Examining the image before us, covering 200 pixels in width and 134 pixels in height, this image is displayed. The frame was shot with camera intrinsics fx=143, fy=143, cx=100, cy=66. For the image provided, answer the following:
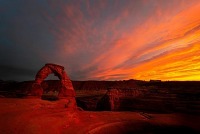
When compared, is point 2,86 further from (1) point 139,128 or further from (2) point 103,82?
(1) point 139,128

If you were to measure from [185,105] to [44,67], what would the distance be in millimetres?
22111

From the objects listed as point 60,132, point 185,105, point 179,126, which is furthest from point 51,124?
point 185,105

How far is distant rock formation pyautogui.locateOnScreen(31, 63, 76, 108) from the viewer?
21052 millimetres

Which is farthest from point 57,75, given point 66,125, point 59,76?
point 66,125

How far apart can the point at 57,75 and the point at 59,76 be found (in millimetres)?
393

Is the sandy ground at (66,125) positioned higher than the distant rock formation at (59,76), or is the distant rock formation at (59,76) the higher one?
the distant rock formation at (59,76)

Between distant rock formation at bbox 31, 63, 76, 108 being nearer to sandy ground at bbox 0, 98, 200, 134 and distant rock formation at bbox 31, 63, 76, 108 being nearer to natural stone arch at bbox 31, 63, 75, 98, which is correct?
natural stone arch at bbox 31, 63, 75, 98

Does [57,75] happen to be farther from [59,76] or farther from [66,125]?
[66,125]

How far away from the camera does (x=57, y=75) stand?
73.7 ft

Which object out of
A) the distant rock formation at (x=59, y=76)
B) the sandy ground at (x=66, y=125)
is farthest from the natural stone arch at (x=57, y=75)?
the sandy ground at (x=66, y=125)

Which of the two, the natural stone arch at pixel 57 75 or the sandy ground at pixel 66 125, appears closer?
the sandy ground at pixel 66 125

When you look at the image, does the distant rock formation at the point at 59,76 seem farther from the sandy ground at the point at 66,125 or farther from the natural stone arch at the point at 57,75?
the sandy ground at the point at 66,125

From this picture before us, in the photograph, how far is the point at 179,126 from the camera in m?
12.0

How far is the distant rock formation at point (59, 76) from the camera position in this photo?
21052mm
